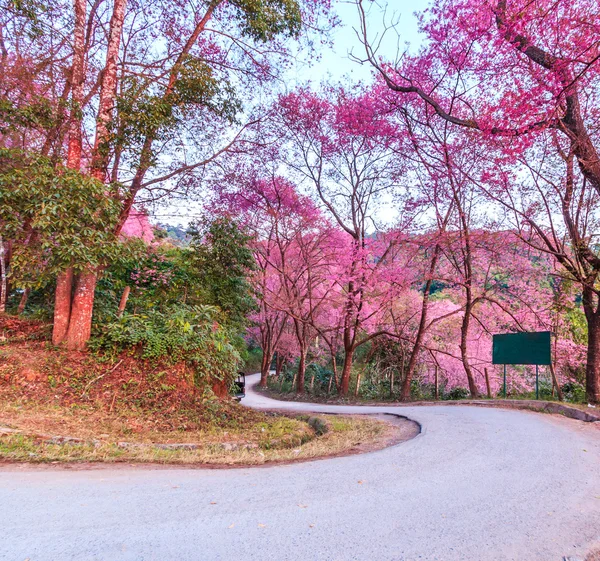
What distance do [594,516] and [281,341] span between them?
24182mm

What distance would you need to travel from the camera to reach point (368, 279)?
1347 cm

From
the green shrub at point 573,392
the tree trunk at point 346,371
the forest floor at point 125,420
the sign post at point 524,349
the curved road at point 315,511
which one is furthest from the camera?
the tree trunk at point 346,371

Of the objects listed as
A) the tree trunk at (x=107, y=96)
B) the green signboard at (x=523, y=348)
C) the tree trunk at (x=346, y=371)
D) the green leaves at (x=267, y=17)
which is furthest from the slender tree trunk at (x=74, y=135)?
the tree trunk at (x=346, y=371)

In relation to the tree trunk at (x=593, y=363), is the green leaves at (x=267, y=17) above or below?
above

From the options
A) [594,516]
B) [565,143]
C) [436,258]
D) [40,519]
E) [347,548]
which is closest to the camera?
[347,548]

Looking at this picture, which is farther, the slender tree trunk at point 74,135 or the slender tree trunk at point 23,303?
the slender tree trunk at point 23,303

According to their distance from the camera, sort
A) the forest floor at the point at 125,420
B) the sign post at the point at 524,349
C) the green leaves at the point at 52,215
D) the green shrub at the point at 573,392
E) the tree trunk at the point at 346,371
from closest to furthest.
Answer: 1. the forest floor at the point at 125,420
2. the green leaves at the point at 52,215
3. the sign post at the point at 524,349
4. the green shrub at the point at 573,392
5. the tree trunk at the point at 346,371

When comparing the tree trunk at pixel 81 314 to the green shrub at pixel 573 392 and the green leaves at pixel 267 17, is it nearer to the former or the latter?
the green leaves at pixel 267 17

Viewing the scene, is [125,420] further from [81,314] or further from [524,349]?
[524,349]

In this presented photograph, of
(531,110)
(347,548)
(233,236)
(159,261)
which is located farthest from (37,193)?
(531,110)

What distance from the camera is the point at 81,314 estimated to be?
664 centimetres

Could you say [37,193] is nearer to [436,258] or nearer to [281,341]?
[436,258]

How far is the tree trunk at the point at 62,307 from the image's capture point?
6.61 metres

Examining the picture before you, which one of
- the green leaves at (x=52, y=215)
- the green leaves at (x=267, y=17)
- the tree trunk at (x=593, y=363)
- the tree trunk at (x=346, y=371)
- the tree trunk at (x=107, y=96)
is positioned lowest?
the tree trunk at (x=346, y=371)
